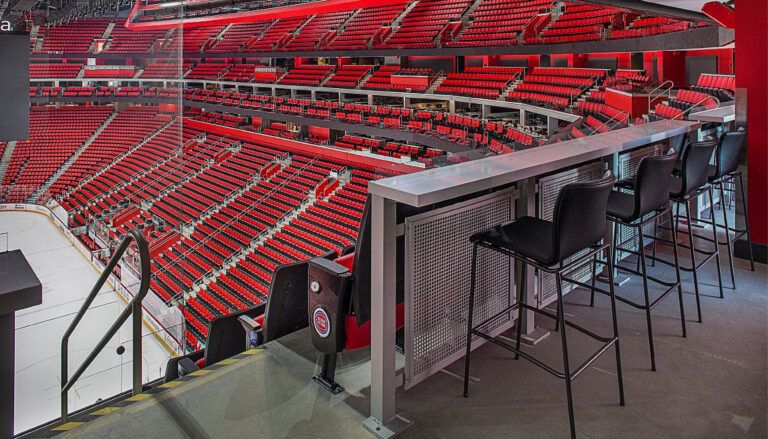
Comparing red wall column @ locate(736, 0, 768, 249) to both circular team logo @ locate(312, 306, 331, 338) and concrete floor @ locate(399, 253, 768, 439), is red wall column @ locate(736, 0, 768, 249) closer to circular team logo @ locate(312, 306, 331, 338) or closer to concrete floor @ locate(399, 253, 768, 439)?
concrete floor @ locate(399, 253, 768, 439)

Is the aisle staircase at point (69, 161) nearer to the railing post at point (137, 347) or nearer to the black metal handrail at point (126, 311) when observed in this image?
the black metal handrail at point (126, 311)

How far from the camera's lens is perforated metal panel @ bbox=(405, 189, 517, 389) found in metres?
1.60

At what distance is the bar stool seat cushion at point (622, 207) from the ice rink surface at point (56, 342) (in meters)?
2.69

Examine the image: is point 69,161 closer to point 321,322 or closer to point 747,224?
point 321,322

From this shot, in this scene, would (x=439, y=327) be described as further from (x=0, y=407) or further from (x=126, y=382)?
(x=0, y=407)

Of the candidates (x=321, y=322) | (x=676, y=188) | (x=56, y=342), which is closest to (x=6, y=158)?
(x=56, y=342)

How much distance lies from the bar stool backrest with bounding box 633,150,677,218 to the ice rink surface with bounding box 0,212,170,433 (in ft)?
9.14

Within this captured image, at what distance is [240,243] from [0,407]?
893cm

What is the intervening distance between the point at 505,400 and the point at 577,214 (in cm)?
67

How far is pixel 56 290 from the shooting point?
4.25m

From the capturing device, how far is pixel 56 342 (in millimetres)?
2805

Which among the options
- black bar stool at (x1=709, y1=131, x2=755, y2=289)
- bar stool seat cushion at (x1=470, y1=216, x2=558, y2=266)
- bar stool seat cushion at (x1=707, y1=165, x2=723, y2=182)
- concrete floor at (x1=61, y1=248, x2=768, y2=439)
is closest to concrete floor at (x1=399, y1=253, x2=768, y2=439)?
concrete floor at (x1=61, y1=248, x2=768, y2=439)

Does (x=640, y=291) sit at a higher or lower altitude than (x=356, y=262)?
lower

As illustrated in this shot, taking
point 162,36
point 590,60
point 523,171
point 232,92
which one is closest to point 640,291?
point 523,171
